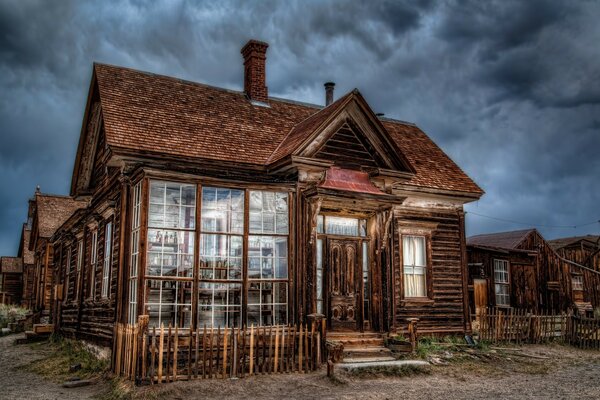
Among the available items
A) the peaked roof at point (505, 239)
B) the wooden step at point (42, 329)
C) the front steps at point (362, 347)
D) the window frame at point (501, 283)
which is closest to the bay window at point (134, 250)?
the front steps at point (362, 347)

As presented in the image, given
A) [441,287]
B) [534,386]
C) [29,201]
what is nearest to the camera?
[534,386]

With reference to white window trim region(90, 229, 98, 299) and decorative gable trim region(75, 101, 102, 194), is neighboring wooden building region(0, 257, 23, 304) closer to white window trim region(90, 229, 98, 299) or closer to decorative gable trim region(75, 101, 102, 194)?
decorative gable trim region(75, 101, 102, 194)

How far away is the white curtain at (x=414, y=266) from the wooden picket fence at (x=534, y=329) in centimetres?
201

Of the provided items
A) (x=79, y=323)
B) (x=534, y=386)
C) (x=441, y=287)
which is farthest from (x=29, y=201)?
(x=534, y=386)

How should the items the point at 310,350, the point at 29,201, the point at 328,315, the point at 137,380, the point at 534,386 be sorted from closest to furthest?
1. the point at 137,380
2. the point at 534,386
3. the point at 310,350
4. the point at 328,315
5. the point at 29,201

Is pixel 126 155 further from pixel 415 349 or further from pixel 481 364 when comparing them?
pixel 481 364

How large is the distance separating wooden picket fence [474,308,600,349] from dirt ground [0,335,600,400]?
216 centimetres

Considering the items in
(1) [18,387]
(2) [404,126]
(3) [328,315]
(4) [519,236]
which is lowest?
(1) [18,387]

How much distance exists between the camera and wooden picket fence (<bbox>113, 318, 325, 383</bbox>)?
10492 millimetres

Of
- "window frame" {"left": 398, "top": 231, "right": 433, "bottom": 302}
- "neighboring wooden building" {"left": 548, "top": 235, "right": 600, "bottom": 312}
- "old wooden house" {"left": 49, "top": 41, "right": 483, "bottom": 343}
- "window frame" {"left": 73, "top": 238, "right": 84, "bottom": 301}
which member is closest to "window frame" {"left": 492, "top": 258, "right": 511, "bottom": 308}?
"neighboring wooden building" {"left": 548, "top": 235, "right": 600, "bottom": 312}

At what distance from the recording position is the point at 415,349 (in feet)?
46.3

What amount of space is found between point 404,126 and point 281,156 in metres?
8.09

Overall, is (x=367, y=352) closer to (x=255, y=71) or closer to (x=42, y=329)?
(x=255, y=71)

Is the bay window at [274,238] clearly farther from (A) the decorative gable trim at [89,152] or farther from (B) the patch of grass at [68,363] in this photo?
(A) the decorative gable trim at [89,152]
